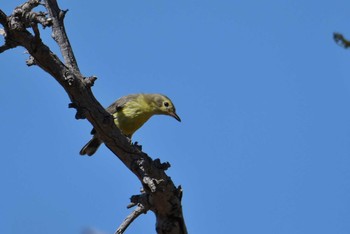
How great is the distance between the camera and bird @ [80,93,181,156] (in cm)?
925

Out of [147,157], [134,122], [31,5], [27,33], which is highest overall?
[134,122]

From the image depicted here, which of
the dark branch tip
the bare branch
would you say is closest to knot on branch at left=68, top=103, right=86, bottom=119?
the bare branch

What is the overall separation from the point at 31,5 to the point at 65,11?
465mm

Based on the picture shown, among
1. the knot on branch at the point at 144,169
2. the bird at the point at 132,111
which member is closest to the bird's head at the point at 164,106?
the bird at the point at 132,111

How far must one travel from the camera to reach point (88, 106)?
18.6 feet

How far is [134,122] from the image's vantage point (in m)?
9.31

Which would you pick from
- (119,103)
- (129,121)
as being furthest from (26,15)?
(119,103)

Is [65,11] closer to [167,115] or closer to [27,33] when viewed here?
[27,33]

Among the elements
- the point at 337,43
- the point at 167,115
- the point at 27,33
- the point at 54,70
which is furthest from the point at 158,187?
the point at 167,115

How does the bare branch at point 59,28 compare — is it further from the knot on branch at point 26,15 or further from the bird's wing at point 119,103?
the bird's wing at point 119,103

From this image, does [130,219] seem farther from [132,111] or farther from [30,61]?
[132,111]

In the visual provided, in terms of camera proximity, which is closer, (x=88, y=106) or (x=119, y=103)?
(x=88, y=106)

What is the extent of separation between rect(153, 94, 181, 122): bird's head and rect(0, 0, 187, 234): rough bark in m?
3.73

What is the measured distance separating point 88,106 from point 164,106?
433 centimetres
